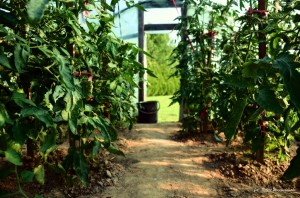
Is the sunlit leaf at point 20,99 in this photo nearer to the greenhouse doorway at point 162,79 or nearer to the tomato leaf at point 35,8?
the tomato leaf at point 35,8

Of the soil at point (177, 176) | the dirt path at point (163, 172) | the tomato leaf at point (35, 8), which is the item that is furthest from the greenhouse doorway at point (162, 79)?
the tomato leaf at point (35, 8)

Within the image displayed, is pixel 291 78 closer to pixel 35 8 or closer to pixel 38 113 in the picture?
pixel 35 8

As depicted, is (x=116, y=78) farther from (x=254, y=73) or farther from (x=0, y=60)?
(x=254, y=73)

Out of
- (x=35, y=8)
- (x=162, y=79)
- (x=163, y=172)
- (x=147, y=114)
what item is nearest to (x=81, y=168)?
(x=163, y=172)

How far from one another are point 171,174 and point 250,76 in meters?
1.27

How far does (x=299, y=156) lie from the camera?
760mm

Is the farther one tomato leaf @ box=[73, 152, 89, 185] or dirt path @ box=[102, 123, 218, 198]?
dirt path @ box=[102, 123, 218, 198]

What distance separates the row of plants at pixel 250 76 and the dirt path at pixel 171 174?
254mm

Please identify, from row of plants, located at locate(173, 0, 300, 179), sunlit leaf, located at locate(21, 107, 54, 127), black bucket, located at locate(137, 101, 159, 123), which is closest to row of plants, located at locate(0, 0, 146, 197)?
sunlit leaf, located at locate(21, 107, 54, 127)

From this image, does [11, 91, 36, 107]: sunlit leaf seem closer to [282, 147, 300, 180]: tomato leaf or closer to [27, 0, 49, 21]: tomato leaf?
[27, 0, 49, 21]: tomato leaf

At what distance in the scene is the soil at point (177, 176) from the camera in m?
1.71

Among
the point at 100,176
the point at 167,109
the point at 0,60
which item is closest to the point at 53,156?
the point at 100,176

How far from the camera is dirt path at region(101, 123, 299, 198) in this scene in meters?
1.73

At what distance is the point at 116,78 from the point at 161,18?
3219 mm
